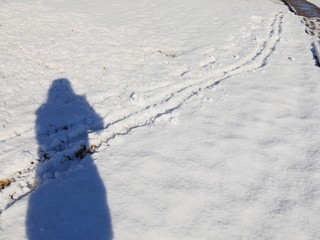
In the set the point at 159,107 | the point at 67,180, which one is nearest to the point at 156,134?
the point at 159,107

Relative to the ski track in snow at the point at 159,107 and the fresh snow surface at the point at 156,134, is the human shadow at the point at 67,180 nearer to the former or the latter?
the fresh snow surface at the point at 156,134

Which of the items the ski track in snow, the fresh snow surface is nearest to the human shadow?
the fresh snow surface

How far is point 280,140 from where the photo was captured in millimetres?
5152

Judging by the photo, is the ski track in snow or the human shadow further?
the ski track in snow

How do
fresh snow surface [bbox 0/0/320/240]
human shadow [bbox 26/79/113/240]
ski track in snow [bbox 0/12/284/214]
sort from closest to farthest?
human shadow [bbox 26/79/113/240]
fresh snow surface [bbox 0/0/320/240]
ski track in snow [bbox 0/12/284/214]

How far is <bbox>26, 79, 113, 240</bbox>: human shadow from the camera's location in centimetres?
363

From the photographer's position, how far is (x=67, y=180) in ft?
14.0

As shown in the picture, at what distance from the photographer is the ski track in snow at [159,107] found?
13.9ft

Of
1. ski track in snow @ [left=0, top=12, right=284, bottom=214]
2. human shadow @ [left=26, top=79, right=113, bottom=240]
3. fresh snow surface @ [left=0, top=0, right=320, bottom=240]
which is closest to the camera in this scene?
human shadow @ [left=26, top=79, right=113, bottom=240]

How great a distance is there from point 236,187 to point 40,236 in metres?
2.40

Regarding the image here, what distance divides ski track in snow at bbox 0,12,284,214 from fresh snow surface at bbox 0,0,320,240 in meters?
0.02

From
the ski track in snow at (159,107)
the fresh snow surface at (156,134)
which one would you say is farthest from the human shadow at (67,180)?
the ski track in snow at (159,107)

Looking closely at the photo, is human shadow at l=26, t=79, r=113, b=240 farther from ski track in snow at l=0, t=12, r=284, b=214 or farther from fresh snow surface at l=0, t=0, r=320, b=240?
ski track in snow at l=0, t=12, r=284, b=214

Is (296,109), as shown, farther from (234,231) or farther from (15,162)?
(15,162)
